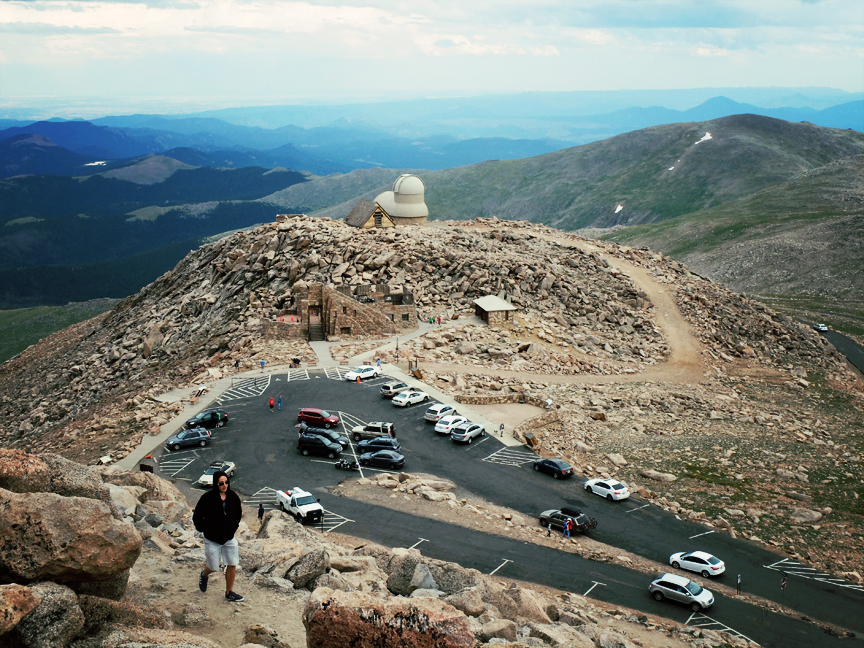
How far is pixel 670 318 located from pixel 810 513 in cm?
3873

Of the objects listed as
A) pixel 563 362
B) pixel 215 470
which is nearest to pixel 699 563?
pixel 215 470

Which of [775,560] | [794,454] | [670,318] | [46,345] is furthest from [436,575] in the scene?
[46,345]

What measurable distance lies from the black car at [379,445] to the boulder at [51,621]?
91.4ft

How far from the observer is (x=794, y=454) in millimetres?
45156

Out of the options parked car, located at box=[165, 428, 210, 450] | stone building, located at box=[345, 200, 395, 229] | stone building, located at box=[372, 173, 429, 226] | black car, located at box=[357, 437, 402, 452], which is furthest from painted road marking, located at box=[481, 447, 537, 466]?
stone building, located at box=[372, 173, 429, 226]

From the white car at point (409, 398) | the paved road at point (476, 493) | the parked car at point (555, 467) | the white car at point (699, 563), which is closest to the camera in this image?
the paved road at point (476, 493)

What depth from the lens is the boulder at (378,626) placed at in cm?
1288

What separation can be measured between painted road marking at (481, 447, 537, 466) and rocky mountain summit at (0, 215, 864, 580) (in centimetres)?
176

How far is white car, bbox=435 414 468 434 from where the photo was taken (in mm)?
43094

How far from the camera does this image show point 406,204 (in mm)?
84812

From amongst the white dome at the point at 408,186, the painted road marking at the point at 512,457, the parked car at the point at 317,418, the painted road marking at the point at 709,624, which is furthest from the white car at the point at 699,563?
the white dome at the point at 408,186

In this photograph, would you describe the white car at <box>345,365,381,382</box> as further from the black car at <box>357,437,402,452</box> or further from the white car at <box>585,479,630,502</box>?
the white car at <box>585,479,630,502</box>

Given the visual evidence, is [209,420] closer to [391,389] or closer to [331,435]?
[331,435]

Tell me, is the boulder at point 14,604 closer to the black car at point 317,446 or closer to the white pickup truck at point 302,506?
the white pickup truck at point 302,506
